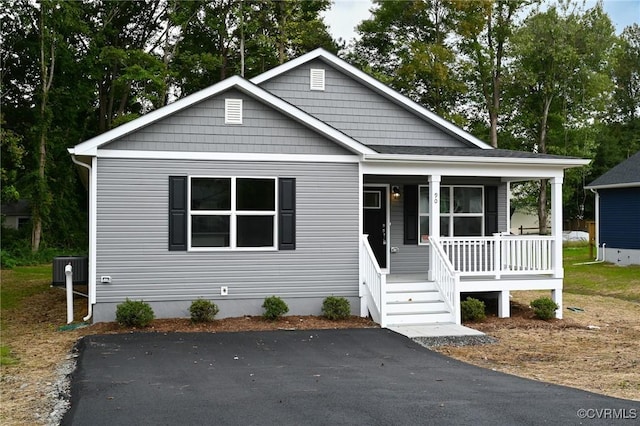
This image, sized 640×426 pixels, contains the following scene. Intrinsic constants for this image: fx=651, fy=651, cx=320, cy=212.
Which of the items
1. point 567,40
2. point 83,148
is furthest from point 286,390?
point 567,40

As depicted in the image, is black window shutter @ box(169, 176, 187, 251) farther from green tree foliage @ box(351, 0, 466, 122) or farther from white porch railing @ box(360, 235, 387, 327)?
green tree foliage @ box(351, 0, 466, 122)

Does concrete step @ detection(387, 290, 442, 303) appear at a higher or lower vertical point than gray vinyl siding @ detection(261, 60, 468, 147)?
lower

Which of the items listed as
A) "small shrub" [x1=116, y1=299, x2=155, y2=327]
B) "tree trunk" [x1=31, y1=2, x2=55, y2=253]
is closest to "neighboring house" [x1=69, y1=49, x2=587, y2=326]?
"small shrub" [x1=116, y1=299, x2=155, y2=327]

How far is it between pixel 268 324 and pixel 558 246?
6.12 m

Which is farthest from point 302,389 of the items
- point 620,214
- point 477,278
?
point 620,214

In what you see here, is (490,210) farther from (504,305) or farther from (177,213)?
(177,213)

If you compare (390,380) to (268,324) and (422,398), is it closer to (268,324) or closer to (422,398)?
(422,398)

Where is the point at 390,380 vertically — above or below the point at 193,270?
below

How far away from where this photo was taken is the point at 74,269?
13195 mm

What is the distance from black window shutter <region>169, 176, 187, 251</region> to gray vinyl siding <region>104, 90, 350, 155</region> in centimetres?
64

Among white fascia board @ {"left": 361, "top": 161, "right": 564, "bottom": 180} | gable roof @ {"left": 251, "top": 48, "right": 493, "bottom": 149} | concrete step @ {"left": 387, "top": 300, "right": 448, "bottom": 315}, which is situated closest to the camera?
concrete step @ {"left": 387, "top": 300, "right": 448, "bottom": 315}

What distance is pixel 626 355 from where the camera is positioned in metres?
9.62

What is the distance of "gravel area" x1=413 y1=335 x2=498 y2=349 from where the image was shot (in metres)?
10.4

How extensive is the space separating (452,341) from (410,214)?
4.61 metres
